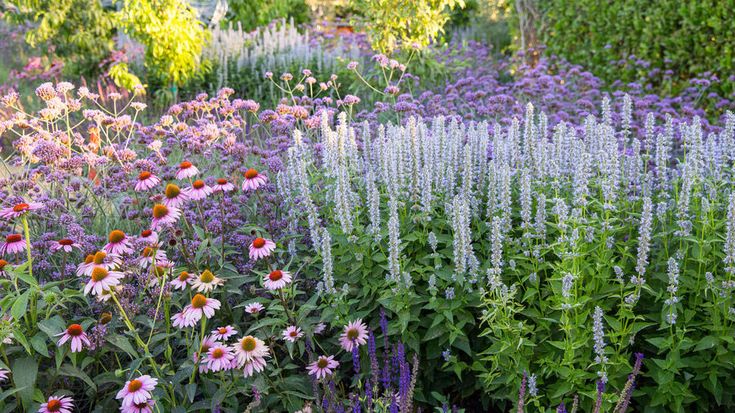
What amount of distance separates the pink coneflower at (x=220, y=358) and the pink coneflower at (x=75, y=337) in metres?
0.47

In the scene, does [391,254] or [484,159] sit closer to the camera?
[391,254]

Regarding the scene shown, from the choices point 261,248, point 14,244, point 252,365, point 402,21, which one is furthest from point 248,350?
point 402,21

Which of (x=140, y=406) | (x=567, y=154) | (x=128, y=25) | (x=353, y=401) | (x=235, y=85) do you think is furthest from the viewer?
(x=235, y=85)

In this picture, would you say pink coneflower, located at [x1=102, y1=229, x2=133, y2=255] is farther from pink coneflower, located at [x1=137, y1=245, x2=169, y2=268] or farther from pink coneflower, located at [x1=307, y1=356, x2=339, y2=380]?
pink coneflower, located at [x1=307, y1=356, x2=339, y2=380]

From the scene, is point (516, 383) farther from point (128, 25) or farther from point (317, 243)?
point (128, 25)

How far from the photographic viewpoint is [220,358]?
247 cm

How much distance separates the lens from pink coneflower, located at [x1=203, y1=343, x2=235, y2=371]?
244 centimetres

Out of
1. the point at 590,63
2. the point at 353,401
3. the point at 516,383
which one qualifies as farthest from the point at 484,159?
the point at 590,63

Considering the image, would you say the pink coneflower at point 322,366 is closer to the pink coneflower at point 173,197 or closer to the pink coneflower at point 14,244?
the pink coneflower at point 173,197

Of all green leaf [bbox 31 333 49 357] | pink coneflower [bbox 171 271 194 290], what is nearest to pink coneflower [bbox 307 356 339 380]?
pink coneflower [bbox 171 271 194 290]

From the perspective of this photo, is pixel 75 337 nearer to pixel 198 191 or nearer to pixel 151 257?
pixel 151 257

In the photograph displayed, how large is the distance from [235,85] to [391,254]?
7165mm

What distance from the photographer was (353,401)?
8.54ft

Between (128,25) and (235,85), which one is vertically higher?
(128,25)
